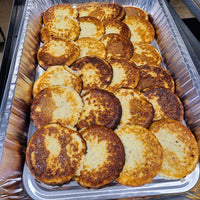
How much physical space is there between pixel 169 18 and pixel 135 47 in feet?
1.72

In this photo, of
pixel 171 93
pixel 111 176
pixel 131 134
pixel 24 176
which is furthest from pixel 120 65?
pixel 24 176

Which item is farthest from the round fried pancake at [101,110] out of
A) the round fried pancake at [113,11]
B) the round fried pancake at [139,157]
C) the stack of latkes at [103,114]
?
the round fried pancake at [113,11]

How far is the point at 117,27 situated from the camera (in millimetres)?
1936

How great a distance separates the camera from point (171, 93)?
5.05 ft

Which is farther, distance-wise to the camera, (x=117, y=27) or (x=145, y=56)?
(x=117, y=27)

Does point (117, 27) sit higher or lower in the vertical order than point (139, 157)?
higher

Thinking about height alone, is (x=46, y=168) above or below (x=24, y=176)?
above

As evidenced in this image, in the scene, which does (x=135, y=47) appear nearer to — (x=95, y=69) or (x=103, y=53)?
(x=103, y=53)

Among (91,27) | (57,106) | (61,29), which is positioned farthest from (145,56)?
(57,106)

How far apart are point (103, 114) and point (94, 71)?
42cm

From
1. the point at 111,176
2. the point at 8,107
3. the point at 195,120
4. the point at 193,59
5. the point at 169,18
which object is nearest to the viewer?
the point at 111,176

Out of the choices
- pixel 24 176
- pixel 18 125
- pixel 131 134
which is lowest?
pixel 24 176

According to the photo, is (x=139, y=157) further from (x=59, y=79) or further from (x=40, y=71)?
(x=40, y=71)

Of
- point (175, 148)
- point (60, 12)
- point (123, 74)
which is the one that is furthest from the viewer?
point (60, 12)
